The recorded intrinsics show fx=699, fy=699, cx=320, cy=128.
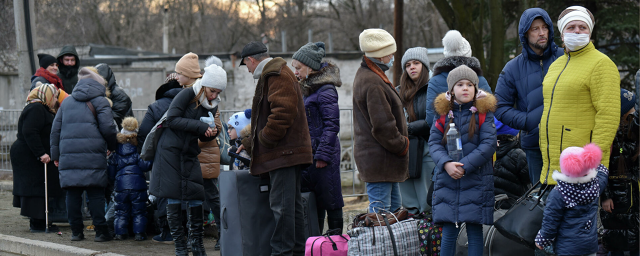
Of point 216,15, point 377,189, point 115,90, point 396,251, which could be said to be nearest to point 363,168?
point 377,189

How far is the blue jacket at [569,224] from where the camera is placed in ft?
14.1

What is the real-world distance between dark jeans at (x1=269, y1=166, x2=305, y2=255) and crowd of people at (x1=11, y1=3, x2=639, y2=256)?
11mm

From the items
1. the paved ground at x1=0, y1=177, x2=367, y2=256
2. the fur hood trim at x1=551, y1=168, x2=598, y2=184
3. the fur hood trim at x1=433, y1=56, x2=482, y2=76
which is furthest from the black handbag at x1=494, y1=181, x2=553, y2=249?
the paved ground at x1=0, y1=177, x2=367, y2=256

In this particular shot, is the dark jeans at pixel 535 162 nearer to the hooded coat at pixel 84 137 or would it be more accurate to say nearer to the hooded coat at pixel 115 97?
the hooded coat at pixel 84 137

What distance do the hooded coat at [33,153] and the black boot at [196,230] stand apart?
8.81ft

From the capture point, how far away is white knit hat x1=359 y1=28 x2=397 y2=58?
569cm

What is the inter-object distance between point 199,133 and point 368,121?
1439mm

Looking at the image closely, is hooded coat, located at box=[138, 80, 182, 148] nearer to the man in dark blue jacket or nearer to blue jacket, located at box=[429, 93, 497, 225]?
blue jacket, located at box=[429, 93, 497, 225]

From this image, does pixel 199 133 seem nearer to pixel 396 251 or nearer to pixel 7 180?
pixel 396 251

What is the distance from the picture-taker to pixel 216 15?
152ft

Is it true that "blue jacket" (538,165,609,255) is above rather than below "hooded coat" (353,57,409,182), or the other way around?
below

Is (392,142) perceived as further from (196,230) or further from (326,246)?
(196,230)

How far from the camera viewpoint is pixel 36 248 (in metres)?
6.88

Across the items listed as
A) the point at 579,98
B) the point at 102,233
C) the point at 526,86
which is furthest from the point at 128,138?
the point at 579,98
